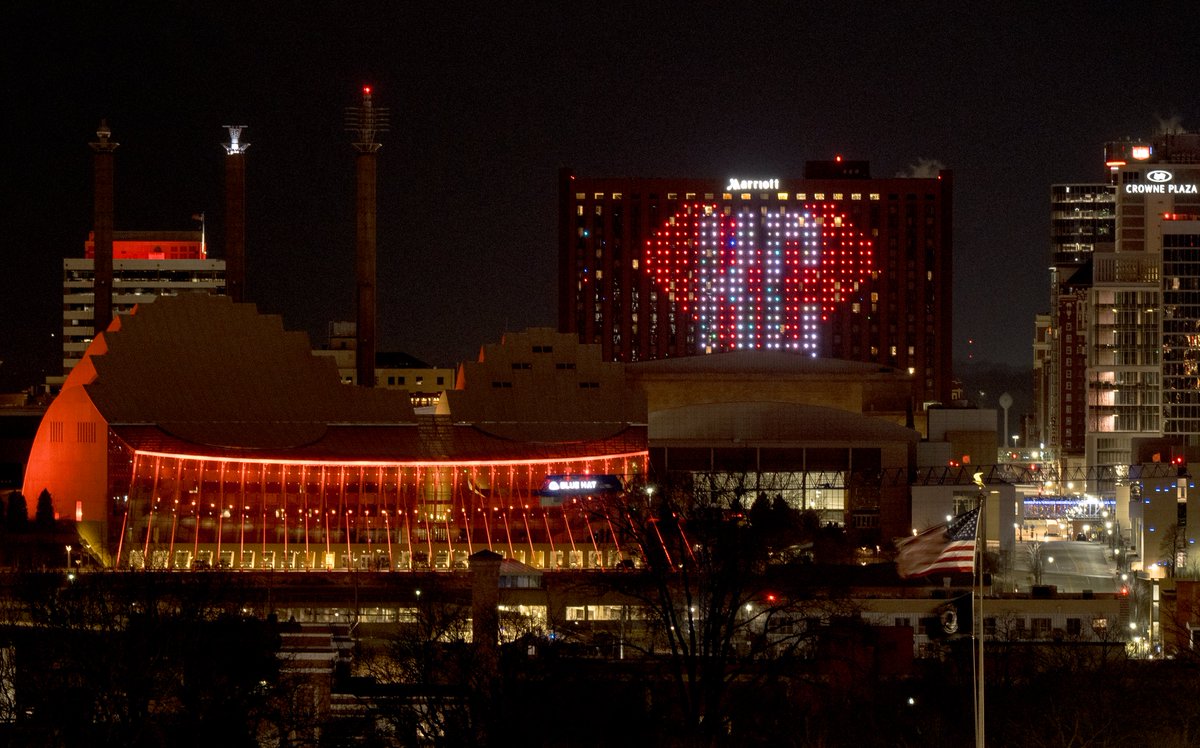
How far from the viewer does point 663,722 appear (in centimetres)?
5241

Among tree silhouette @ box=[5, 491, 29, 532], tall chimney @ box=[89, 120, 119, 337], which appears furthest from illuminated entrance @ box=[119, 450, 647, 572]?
tall chimney @ box=[89, 120, 119, 337]

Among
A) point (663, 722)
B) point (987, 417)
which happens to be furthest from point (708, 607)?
point (987, 417)

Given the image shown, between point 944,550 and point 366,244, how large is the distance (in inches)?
3655

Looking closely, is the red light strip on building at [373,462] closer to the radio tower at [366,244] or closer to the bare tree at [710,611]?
the radio tower at [366,244]

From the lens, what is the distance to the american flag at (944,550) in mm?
41312

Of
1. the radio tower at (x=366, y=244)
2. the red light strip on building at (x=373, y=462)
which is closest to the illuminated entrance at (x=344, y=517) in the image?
the red light strip on building at (x=373, y=462)

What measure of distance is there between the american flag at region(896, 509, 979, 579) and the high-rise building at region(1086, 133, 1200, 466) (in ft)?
399

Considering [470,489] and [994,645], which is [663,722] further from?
[470,489]

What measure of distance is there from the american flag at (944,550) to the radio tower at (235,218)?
9842cm

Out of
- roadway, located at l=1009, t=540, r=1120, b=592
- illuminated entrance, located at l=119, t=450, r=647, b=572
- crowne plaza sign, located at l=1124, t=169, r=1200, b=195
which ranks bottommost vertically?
roadway, located at l=1009, t=540, r=1120, b=592

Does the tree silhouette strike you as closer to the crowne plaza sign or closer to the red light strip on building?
the red light strip on building

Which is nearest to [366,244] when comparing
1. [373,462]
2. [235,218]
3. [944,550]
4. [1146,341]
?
[235,218]

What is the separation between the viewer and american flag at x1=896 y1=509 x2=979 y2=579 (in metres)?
41.3

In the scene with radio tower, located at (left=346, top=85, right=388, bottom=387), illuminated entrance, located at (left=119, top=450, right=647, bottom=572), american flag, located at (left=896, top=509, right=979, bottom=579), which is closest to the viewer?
american flag, located at (left=896, top=509, right=979, bottom=579)
